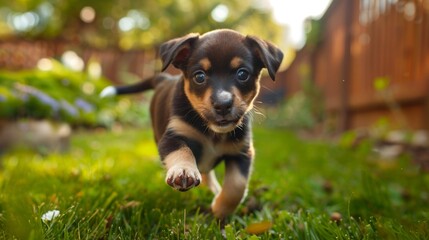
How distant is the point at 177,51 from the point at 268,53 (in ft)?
1.54

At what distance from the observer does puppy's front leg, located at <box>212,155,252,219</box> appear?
2.46 m

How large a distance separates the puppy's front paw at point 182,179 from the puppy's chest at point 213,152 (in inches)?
17.0

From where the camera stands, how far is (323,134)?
31.4 ft

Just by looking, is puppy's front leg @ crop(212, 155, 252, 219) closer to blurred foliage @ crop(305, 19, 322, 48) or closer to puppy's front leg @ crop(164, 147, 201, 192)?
puppy's front leg @ crop(164, 147, 201, 192)

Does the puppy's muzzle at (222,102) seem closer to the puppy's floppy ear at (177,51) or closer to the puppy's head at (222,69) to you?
the puppy's head at (222,69)

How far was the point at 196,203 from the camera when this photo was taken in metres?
2.79

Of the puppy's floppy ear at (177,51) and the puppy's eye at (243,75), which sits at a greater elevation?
the puppy's floppy ear at (177,51)

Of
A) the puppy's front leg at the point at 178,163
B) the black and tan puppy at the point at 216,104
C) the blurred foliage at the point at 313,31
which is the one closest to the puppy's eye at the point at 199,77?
the black and tan puppy at the point at 216,104

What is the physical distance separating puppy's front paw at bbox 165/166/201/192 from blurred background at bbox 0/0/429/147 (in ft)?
3.16

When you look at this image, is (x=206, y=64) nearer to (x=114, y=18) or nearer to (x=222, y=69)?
(x=222, y=69)

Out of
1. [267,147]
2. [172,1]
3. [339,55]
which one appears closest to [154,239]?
[267,147]

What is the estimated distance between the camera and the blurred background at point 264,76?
543 cm

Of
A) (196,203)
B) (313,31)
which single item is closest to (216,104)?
(196,203)

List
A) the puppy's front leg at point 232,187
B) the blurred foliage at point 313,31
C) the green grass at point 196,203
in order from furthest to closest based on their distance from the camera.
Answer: the blurred foliage at point 313,31 < the puppy's front leg at point 232,187 < the green grass at point 196,203
